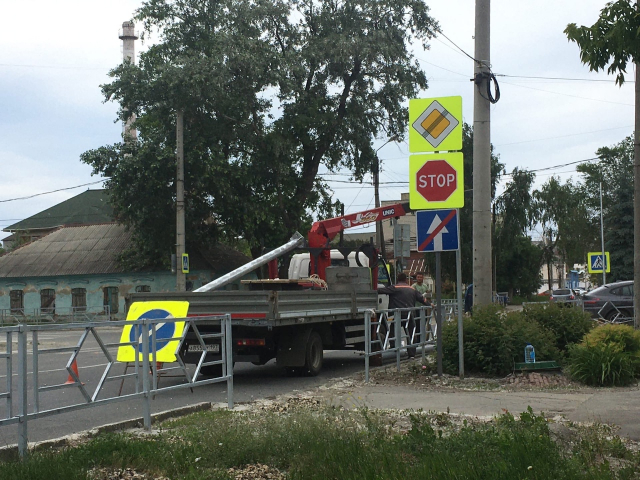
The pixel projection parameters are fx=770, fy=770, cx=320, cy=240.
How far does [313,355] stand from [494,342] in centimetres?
311

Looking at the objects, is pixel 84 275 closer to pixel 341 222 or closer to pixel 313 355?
pixel 341 222

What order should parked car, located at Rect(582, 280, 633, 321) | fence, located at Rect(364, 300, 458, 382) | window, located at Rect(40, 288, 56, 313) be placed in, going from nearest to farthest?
fence, located at Rect(364, 300, 458, 382) < parked car, located at Rect(582, 280, 633, 321) < window, located at Rect(40, 288, 56, 313)

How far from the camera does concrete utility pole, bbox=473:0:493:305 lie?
13117 mm

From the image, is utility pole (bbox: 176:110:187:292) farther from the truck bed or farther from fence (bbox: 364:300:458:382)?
the truck bed

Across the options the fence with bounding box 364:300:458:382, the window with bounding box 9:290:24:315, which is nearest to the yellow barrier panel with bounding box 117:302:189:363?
the fence with bounding box 364:300:458:382

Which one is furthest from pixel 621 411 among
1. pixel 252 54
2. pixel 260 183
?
pixel 260 183

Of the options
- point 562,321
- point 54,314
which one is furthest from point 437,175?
point 54,314

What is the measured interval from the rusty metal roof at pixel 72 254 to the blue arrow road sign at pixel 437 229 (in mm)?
33156

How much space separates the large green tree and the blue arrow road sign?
20.3 meters

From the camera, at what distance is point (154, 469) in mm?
5707

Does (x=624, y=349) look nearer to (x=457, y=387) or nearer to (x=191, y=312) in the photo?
(x=457, y=387)

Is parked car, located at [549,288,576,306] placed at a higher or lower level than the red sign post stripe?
lower

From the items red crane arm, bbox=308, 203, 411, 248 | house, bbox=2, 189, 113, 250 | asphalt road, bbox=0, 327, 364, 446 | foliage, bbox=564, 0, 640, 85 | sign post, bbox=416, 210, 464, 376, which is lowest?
asphalt road, bbox=0, 327, 364, 446

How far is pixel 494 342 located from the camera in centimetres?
1170
